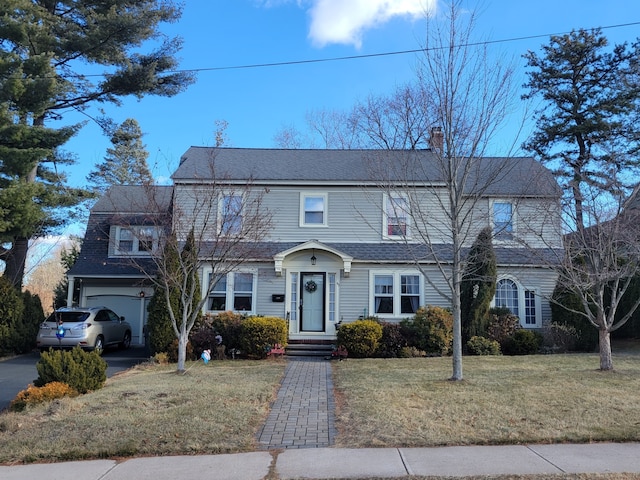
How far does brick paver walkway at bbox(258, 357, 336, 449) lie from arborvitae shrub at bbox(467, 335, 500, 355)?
5.33 metres

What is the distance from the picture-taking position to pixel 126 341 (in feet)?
61.4

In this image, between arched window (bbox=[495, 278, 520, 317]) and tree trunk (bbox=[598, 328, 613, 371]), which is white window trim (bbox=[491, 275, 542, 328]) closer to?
arched window (bbox=[495, 278, 520, 317])

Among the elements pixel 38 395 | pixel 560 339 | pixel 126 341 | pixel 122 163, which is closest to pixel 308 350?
pixel 126 341

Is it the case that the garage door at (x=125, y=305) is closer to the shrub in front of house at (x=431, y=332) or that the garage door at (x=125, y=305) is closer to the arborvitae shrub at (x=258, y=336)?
the arborvitae shrub at (x=258, y=336)

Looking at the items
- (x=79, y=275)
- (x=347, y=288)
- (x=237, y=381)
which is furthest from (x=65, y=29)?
(x=237, y=381)

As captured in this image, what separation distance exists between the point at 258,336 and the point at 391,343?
398 centimetres

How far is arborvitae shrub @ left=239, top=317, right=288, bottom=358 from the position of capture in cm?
1397

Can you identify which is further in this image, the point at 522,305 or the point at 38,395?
the point at 522,305

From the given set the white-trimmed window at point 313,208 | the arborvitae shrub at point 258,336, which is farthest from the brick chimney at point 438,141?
the white-trimmed window at point 313,208

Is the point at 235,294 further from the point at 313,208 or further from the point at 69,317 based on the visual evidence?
the point at 69,317

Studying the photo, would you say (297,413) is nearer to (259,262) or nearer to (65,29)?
(259,262)

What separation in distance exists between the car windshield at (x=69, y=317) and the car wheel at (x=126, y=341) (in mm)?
2828

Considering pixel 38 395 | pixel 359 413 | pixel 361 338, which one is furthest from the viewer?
pixel 361 338

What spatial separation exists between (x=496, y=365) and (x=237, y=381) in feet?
21.0
